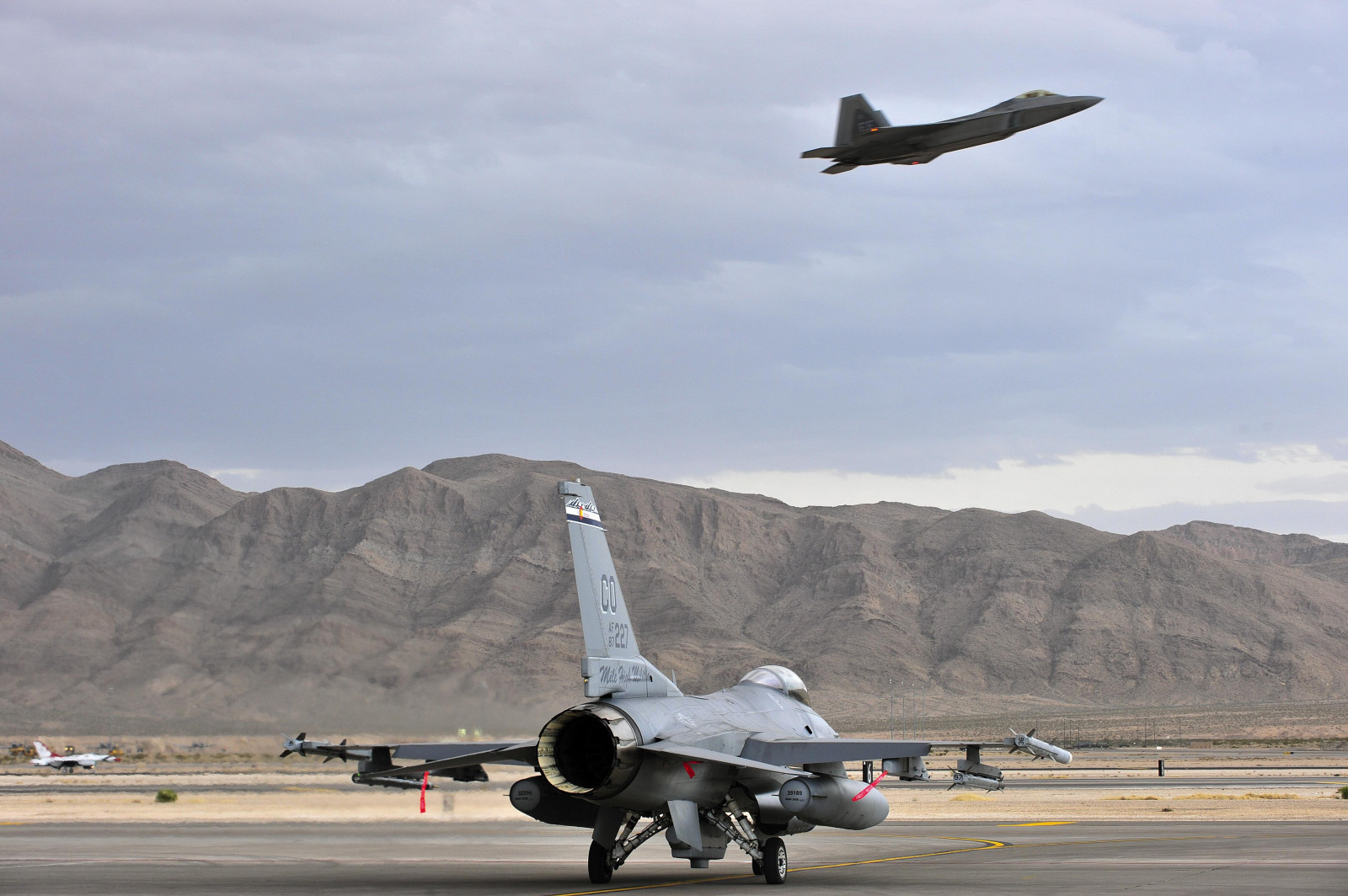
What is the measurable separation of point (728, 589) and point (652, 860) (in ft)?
495

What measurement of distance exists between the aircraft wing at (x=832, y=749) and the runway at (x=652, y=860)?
6.56 feet

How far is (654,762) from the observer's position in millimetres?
21156

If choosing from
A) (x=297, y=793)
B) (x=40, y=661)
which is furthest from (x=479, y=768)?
(x=40, y=661)

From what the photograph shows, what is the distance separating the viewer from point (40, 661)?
9094 centimetres

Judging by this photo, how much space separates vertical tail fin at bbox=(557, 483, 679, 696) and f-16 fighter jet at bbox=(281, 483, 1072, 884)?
0.02m

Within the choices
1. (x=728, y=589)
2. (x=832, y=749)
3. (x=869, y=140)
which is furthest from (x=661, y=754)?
(x=728, y=589)

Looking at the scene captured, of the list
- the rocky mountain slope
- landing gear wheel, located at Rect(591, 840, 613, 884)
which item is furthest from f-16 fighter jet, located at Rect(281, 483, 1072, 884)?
the rocky mountain slope

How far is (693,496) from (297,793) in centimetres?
15052

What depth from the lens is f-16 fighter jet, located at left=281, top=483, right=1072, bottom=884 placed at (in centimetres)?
2100

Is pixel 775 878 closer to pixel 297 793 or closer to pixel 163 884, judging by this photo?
pixel 163 884

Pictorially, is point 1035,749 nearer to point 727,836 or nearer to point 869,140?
point 727,836

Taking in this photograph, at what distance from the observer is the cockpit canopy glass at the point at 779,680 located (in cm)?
2664

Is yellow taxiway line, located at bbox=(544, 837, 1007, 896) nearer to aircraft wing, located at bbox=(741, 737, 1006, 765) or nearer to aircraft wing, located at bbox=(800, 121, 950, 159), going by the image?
aircraft wing, located at bbox=(741, 737, 1006, 765)

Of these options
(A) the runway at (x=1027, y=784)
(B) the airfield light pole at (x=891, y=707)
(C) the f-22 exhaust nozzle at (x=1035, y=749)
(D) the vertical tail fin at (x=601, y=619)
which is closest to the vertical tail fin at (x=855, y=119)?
(D) the vertical tail fin at (x=601, y=619)
